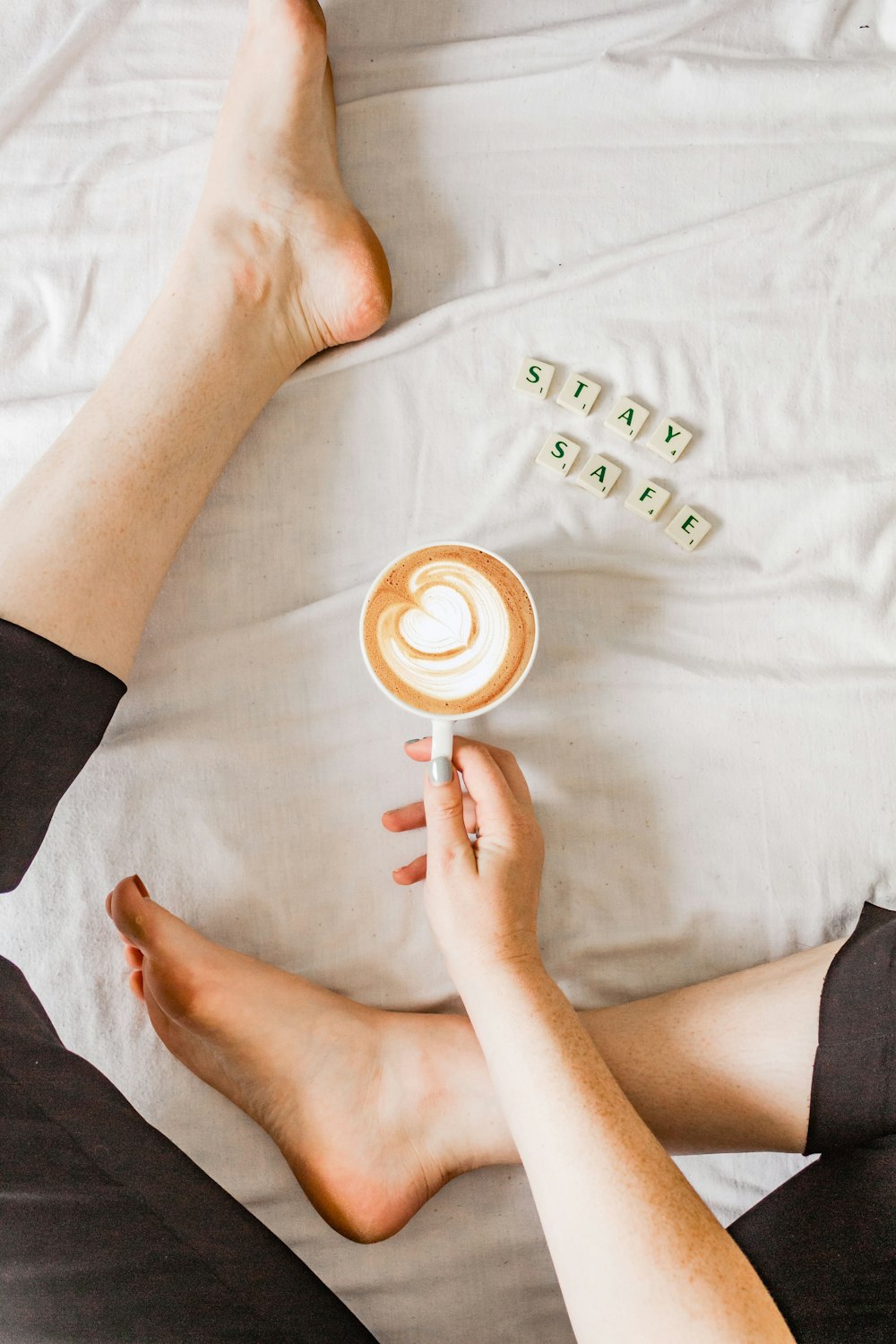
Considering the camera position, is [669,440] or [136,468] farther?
[669,440]

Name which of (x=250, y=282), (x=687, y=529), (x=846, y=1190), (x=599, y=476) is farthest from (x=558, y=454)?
(x=846, y=1190)

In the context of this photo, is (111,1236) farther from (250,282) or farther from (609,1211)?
(250,282)

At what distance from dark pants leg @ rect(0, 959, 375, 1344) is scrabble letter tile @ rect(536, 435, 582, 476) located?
76 cm

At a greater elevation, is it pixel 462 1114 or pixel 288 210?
pixel 288 210

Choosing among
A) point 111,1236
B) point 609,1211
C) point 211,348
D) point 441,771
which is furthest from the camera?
point 211,348

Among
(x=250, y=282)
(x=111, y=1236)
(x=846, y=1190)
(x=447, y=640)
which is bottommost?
(x=111, y=1236)

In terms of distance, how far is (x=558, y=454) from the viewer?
40.8 inches

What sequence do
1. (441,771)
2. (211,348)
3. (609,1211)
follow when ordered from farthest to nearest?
(211,348)
(441,771)
(609,1211)

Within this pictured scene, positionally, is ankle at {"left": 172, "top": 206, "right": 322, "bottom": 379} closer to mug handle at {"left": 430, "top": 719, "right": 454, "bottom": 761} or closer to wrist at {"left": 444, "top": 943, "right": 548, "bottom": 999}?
mug handle at {"left": 430, "top": 719, "right": 454, "bottom": 761}

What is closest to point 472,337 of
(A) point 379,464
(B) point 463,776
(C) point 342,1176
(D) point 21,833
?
(A) point 379,464

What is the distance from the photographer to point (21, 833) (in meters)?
0.85

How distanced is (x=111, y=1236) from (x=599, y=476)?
2.84 feet

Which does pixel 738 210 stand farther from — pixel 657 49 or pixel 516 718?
pixel 516 718

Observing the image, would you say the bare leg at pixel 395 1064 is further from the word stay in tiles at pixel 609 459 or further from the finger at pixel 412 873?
the word stay in tiles at pixel 609 459
